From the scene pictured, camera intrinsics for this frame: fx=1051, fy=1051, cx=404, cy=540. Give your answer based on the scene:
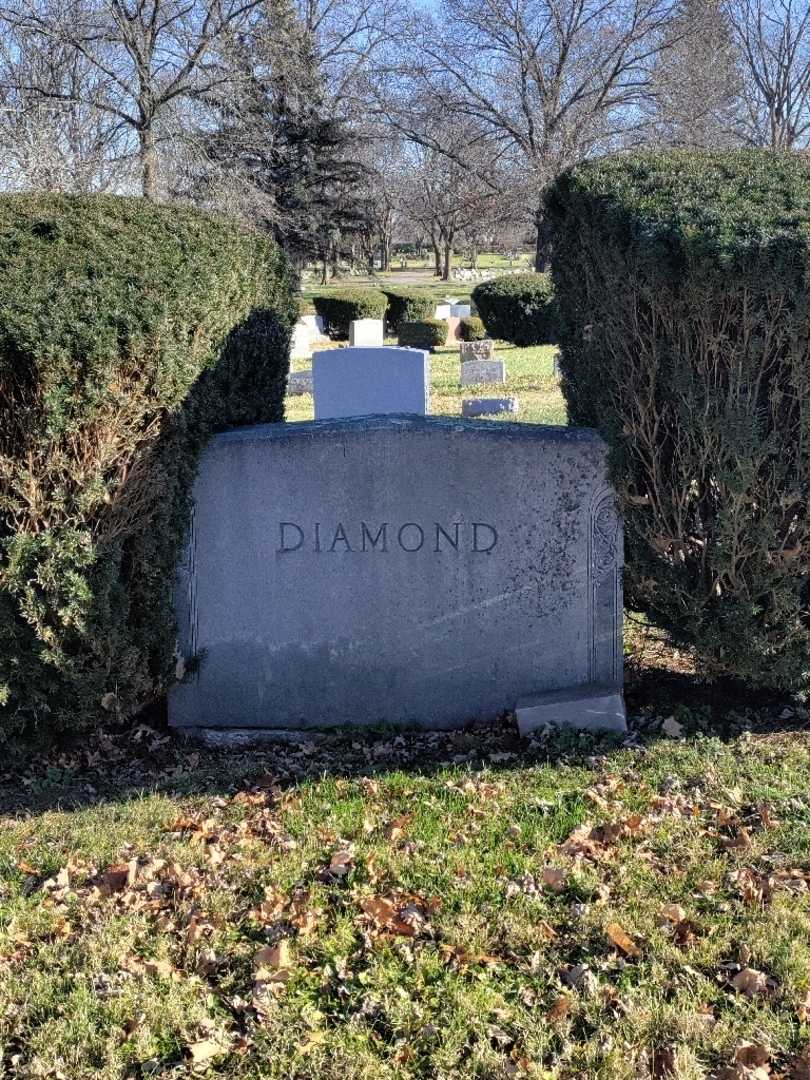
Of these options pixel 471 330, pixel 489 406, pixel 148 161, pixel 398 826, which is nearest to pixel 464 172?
pixel 471 330

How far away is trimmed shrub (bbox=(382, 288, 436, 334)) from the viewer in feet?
101

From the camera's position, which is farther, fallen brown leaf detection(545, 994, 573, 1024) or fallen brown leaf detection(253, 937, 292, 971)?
fallen brown leaf detection(253, 937, 292, 971)

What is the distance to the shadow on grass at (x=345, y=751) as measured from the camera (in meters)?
5.03

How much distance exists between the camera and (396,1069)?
2789mm

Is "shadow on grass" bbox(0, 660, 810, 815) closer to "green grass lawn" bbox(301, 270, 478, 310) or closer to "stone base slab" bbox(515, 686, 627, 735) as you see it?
"stone base slab" bbox(515, 686, 627, 735)

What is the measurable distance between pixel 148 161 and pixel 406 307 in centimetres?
1050

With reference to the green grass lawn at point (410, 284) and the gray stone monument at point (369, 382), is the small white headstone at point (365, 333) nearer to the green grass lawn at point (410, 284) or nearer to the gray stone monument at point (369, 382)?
the gray stone monument at point (369, 382)

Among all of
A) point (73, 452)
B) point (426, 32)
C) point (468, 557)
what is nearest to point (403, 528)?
point (468, 557)

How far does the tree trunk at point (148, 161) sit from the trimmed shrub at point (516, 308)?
870 cm

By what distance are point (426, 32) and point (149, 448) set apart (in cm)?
4016

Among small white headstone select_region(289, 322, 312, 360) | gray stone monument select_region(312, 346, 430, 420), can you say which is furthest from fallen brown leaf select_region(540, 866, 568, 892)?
small white headstone select_region(289, 322, 312, 360)

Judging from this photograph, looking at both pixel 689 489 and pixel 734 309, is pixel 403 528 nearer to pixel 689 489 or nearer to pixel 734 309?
pixel 689 489

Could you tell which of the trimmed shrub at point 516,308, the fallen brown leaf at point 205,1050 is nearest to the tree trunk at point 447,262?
the trimmed shrub at point 516,308

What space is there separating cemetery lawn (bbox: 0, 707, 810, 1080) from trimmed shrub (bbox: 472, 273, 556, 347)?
2210 cm
